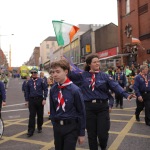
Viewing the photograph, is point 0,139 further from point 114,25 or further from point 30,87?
point 114,25

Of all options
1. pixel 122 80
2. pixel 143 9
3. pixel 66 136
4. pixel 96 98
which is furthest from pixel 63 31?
pixel 143 9

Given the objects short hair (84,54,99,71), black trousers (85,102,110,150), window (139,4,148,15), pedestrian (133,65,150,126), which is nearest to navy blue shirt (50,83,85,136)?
black trousers (85,102,110,150)

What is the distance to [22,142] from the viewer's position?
7.07 metres

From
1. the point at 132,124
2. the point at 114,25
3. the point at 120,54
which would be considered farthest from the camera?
the point at 114,25

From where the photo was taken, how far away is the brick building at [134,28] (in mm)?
26672

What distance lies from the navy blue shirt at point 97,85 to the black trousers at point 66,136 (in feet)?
4.09

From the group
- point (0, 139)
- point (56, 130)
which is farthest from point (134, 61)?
point (56, 130)

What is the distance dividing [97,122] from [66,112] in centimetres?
128

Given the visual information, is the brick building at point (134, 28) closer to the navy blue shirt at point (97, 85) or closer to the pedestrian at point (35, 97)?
the pedestrian at point (35, 97)

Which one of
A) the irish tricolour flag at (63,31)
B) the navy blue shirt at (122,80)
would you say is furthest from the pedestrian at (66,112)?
the navy blue shirt at (122,80)

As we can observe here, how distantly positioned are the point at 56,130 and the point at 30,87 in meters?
4.06

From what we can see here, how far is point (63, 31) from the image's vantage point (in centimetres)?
839

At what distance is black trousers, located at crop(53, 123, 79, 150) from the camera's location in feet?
12.9

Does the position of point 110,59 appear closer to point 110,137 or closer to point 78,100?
point 110,137
